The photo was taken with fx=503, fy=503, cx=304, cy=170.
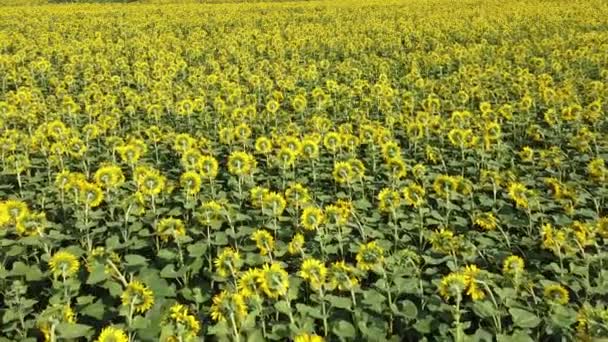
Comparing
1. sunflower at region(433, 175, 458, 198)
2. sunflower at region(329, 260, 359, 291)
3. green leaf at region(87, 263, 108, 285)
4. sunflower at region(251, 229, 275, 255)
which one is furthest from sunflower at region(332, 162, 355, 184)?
green leaf at region(87, 263, 108, 285)

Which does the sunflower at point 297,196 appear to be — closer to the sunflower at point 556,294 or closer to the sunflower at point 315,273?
the sunflower at point 315,273

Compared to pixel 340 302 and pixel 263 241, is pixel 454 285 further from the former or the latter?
pixel 263 241

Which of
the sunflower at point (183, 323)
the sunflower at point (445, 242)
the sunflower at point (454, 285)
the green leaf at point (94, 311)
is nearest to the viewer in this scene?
the sunflower at point (183, 323)

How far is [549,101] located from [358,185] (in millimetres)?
4245

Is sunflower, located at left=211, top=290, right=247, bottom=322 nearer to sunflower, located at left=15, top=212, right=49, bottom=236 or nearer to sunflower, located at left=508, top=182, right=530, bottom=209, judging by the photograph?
sunflower, located at left=15, top=212, right=49, bottom=236

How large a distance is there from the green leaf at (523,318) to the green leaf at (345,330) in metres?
0.92

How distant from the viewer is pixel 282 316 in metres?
3.41

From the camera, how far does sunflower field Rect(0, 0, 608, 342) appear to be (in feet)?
10.0

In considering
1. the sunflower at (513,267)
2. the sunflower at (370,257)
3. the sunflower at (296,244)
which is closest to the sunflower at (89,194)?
the sunflower at (296,244)

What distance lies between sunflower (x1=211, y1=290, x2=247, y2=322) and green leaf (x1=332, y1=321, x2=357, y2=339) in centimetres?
58

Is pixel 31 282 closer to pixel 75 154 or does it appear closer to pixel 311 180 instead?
pixel 75 154

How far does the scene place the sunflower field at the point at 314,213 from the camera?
120 inches

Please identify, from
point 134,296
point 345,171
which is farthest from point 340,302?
point 345,171

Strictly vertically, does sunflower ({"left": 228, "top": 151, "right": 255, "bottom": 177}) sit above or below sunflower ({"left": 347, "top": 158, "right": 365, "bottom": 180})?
above
